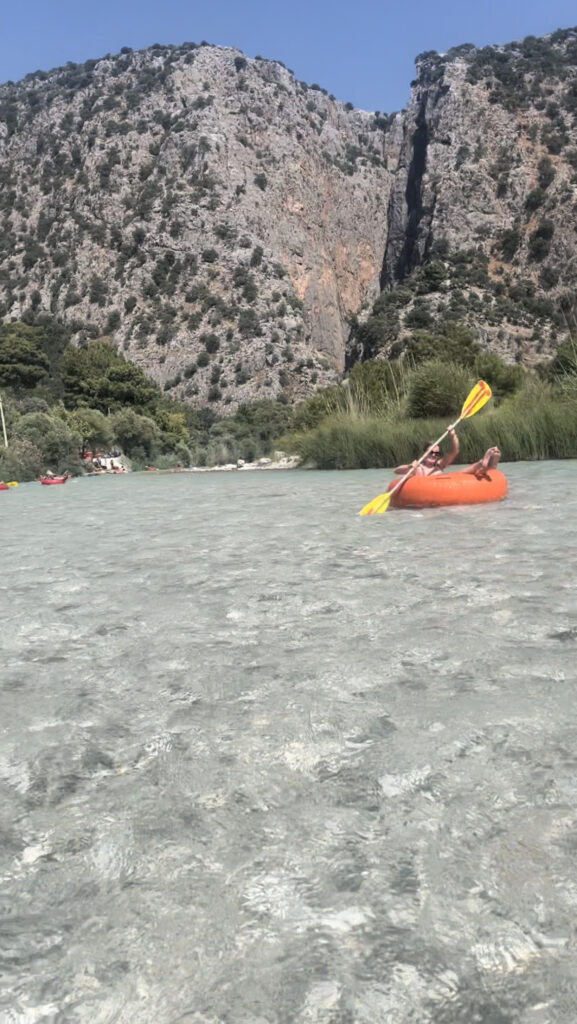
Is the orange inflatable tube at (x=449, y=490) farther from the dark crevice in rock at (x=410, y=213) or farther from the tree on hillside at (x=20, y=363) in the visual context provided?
the dark crevice in rock at (x=410, y=213)

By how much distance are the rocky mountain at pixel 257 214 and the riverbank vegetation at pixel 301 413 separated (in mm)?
5658

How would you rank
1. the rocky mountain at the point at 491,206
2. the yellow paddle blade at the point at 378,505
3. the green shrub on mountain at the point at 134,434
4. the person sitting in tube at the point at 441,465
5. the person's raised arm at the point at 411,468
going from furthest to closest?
1. the rocky mountain at the point at 491,206
2. the green shrub on mountain at the point at 134,434
3. the person's raised arm at the point at 411,468
4. the yellow paddle blade at the point at 378,505
5. the person sitting in tube at the point at 441,465

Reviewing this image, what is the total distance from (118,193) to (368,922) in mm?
70897

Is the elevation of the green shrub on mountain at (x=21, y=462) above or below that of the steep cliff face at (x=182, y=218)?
below

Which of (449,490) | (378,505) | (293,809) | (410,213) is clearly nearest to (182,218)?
(410,213)

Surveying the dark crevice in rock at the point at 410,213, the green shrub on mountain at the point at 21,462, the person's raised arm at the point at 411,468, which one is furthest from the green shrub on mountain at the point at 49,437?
the dark crevice in rock at the point at 410,213

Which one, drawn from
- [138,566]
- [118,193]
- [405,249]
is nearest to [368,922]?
[138,566]

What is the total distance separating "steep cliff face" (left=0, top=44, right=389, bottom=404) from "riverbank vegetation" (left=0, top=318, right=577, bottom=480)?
454 cm

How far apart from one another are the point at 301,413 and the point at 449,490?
73.8ft

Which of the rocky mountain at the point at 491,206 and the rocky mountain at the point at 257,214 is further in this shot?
the rocky mountain at the point at 257,214

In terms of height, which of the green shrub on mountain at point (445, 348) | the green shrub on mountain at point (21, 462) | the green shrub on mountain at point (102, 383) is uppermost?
the green shrub on mountain at point (102, 383)

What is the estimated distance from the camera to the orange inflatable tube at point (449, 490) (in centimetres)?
757

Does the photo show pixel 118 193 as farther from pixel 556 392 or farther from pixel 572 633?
pixel 572 633

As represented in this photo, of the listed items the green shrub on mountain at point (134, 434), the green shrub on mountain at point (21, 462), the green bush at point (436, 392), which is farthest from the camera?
the green shrub on mountain at point (134, 434)
